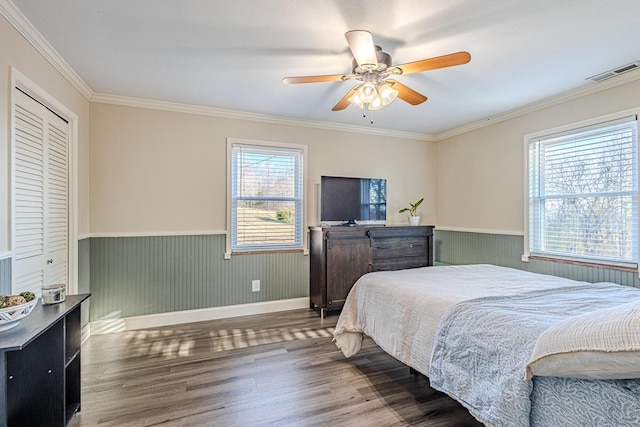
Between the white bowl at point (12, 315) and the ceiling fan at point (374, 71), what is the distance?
6.22ft

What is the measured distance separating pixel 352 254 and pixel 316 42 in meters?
2.35

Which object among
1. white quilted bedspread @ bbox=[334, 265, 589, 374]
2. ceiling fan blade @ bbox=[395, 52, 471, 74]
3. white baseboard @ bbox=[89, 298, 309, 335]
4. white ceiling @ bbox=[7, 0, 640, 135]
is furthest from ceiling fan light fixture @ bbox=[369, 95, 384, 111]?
white baseboard @ bbox=[89, 298, 309, 335]

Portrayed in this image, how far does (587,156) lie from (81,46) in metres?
4.41

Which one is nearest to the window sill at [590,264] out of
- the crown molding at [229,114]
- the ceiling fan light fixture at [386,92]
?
the crown molding at [229,114]

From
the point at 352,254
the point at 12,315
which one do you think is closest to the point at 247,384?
the point at 12,315

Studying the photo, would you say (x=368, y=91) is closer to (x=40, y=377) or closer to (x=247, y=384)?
(x=247, y=384)

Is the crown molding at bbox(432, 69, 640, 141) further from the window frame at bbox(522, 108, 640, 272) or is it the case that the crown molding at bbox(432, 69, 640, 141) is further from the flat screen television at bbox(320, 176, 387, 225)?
the flat screen television at bbox(320, 176, 387, 225)

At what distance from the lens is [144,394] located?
219 centimetres

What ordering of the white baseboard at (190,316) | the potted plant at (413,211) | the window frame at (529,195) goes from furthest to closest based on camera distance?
the potted plant at (413,211)
the white baseboard at (190,316)
the window frame at (529,195)

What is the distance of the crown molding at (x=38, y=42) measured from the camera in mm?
1884

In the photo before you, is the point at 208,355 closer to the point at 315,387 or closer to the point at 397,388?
the point at 315,387

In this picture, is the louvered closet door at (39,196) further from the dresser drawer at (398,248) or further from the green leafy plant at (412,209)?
the green leafy plant at (412,209)

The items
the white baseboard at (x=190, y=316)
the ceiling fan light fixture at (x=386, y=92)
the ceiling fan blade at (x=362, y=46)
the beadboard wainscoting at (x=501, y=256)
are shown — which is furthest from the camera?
the white baseboard at (x=190, y=316)

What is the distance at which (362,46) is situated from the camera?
187 cm
